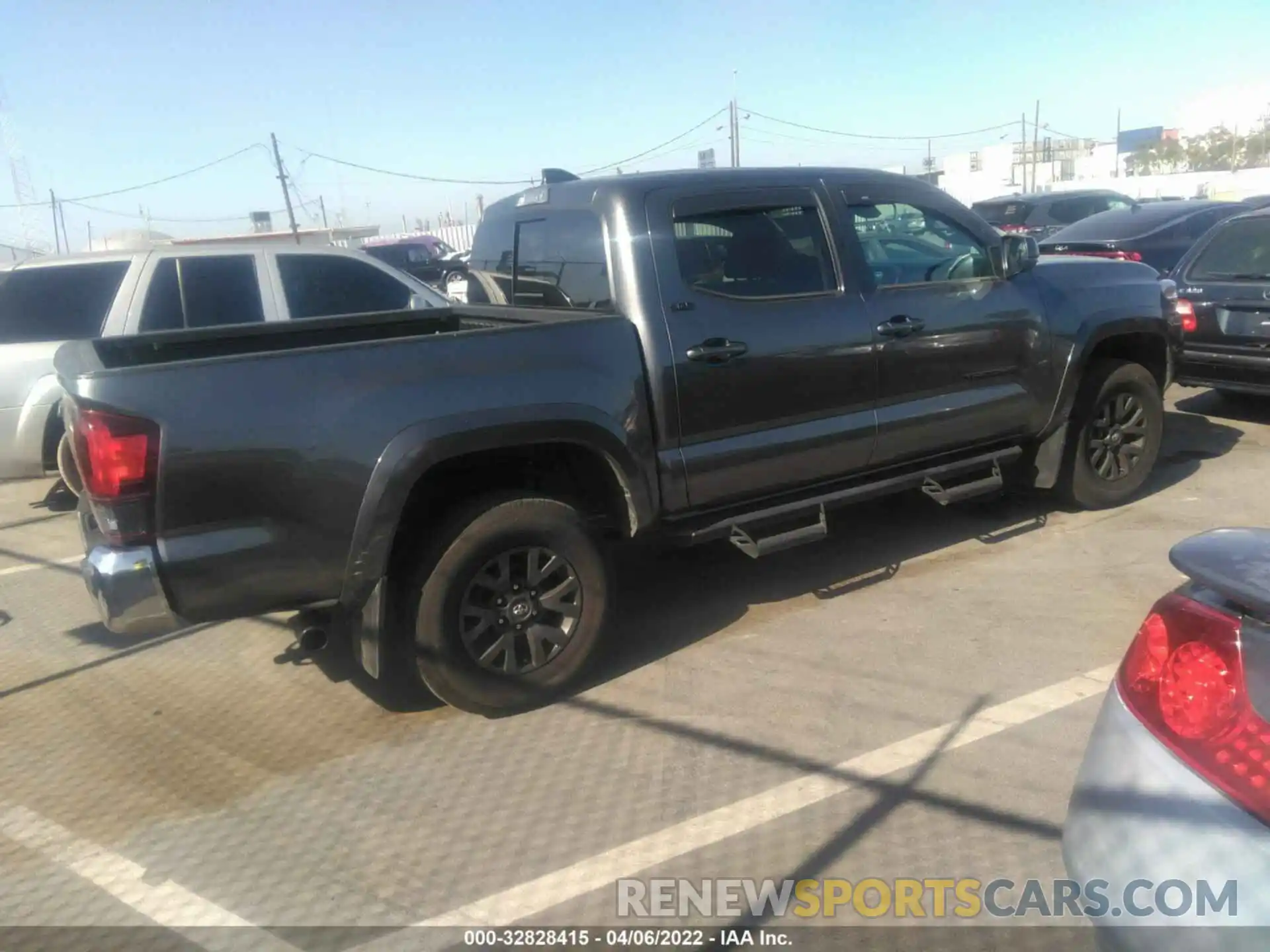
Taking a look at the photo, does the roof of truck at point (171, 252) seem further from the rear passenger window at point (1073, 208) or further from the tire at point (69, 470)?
the rear passenger window at point (1073, 208)

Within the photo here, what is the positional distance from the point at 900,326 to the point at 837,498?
85cm

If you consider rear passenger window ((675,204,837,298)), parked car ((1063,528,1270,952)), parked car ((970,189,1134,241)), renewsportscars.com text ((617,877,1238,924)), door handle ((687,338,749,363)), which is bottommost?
renewsportscars.com text ((617,877,1238,924))

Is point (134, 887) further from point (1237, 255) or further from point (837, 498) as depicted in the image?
point (1237, 255)

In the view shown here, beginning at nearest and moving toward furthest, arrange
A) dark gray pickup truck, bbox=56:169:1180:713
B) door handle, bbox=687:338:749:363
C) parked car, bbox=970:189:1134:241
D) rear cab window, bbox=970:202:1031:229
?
dark gray pickup truck, bbox=56:169:1180:713 → door handle, bbox=687:338:749:363 → parked car, bbox=970:189:1134:241 → rear cab window, bbox=970:202:1031:229

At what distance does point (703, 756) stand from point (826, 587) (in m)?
1.71

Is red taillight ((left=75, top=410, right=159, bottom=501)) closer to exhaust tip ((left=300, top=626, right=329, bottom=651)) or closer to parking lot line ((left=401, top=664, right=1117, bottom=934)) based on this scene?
exhaust tip ((left=300, top=626, right=329, bottom=651))

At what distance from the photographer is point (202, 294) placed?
23.6 feet

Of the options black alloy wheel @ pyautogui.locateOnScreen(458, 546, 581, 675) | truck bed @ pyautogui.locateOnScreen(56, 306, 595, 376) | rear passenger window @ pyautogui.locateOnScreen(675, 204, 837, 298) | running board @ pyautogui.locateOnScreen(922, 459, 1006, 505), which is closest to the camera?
black alloy wheel @ pyautogui.locateOnScreen(458, 546, 581, 675)

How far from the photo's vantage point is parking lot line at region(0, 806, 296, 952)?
2799mm

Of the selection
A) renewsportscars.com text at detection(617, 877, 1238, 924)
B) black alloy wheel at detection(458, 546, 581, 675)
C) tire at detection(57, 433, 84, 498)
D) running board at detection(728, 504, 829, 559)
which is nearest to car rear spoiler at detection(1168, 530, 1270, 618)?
renewsportscars.com text at detection(617, 877, 1238, 924)

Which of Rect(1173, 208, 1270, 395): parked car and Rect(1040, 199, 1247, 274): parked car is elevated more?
Rect(1040, 199, 1247, 274): parked car

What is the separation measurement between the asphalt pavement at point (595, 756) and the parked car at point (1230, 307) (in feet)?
7.90

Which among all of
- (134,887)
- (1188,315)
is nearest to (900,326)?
(134,887)

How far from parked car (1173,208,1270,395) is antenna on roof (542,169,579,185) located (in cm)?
512
